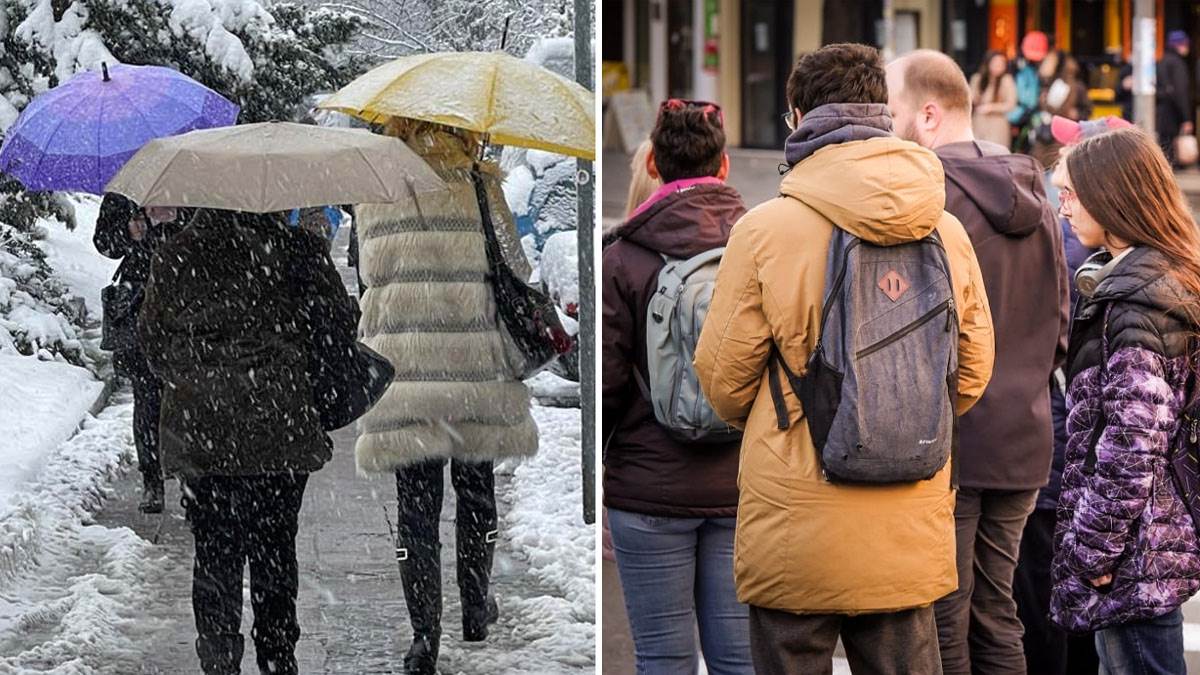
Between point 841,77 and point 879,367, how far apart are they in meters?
0.63

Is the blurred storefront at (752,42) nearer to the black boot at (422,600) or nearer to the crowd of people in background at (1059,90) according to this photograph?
the crowd of people in background at (1059,90)

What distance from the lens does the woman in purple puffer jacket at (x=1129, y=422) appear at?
4086mm

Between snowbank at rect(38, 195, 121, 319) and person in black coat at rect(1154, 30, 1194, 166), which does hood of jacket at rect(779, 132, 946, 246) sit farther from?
person in black coat at rect(1154, 30, 1194, 166)

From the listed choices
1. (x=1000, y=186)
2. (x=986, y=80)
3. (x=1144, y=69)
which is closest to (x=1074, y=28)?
(x=1144, y=69)

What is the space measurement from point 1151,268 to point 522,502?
1796mm

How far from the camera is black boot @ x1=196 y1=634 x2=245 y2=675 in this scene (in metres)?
4.82

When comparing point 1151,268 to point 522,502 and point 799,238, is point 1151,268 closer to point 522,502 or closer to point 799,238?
point 799,238

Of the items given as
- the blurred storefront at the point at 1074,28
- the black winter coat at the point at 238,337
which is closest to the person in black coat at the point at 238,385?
the black winter coat at the point at 238,337

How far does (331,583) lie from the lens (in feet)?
16.4

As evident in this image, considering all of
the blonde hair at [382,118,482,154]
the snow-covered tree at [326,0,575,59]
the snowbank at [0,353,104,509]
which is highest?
the snow-covered tree at [326,0,575,59]

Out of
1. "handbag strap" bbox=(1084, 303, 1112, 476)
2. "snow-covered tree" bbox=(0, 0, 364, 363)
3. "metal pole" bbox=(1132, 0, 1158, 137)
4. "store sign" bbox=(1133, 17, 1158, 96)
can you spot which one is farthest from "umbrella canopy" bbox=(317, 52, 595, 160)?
"store sign" bbox=(1133, 17, 1158, 96)

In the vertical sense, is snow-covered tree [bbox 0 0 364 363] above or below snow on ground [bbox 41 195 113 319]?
above

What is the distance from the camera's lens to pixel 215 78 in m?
4.84

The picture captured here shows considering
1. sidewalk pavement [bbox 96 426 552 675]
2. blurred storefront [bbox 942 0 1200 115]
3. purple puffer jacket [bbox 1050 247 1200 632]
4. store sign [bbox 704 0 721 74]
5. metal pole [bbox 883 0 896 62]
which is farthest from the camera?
store sign [bbox 704 0 721 74]
